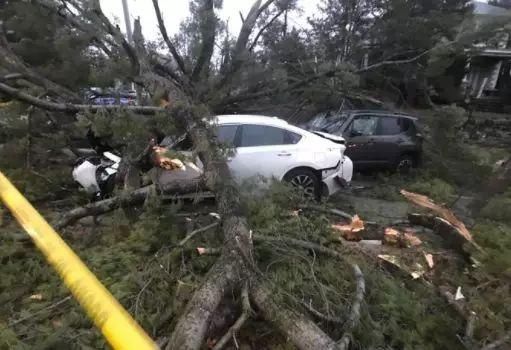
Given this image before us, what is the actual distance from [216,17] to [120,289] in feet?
25.3

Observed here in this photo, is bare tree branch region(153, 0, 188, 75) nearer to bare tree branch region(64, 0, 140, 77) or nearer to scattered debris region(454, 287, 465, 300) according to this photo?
bare tree branch region(64, 0, 140, 77)

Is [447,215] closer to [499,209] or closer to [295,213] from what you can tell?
[499,209]

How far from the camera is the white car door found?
22.8 ft

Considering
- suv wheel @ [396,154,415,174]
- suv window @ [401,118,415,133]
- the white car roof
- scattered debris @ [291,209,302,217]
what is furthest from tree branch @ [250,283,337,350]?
suv window @ [401,118,415,133]

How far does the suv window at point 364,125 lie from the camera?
31.6 ft

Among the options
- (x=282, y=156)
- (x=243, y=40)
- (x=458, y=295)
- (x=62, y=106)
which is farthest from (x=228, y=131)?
(x=243, y=40)

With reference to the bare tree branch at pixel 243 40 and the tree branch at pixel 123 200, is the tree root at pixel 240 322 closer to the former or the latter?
the tree branch at pixel 123 200

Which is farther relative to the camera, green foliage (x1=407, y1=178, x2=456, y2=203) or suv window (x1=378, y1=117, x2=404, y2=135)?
suv window (x1=378, y1=117, x2=404, y2=135)

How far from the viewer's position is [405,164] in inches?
Answer: 401

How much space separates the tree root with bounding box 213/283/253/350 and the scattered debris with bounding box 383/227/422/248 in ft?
8.03

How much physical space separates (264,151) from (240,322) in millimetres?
4024

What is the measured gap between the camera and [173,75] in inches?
408

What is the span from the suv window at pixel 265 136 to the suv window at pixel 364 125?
270cm

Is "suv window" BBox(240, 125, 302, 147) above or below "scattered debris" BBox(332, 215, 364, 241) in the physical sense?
above
